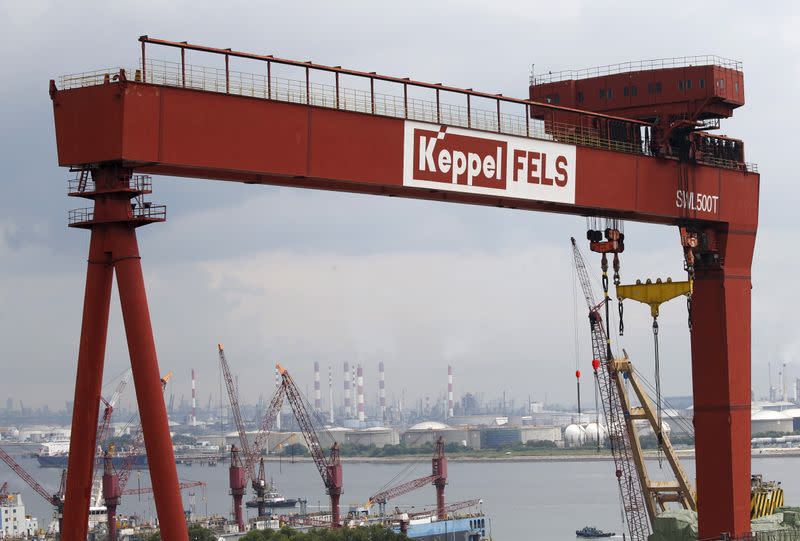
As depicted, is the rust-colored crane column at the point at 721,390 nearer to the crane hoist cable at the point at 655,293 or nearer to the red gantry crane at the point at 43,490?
the crane hoist cable at the point at 655,293

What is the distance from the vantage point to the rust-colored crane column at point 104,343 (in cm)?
2297

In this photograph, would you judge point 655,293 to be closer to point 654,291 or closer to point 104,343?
point 654,291

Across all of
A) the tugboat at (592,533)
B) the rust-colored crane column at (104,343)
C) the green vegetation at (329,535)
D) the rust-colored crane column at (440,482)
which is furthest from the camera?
the rust-colored crane column at (440,482)

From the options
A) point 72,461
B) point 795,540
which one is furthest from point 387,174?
point 795,540

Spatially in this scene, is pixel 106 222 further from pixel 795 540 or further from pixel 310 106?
pixel 795 540

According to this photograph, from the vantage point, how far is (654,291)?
38.2 m

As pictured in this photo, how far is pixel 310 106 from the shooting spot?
1047 inches

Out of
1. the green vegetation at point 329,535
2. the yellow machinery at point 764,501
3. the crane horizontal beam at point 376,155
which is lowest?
the green vegetation at point 329,535

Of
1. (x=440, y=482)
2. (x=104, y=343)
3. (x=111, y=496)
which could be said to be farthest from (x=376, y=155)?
(x=440, y=482)

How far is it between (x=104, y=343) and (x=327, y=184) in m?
6.27

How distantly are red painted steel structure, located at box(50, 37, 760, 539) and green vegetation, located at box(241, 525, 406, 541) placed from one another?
59.3 meters

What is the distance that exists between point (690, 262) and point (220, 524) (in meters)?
102

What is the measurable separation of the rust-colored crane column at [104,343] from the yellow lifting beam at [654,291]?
18.1m

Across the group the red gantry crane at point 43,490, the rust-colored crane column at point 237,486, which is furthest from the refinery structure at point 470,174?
the rust-colored crane column at point 237,486
